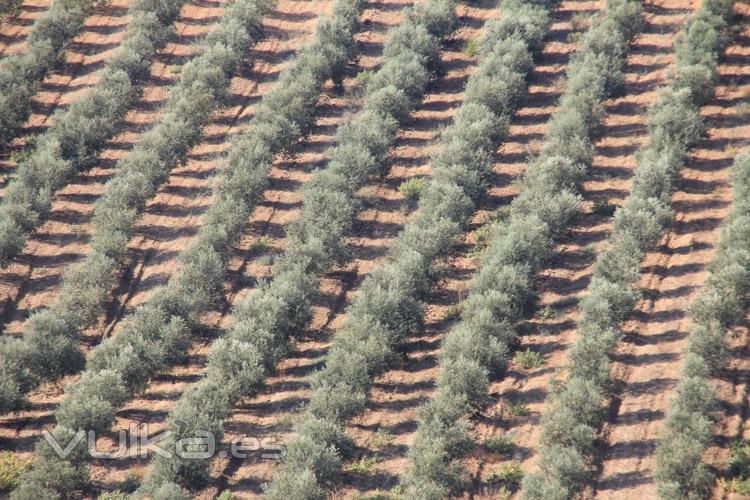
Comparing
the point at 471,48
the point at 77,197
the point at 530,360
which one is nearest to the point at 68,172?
the point at 77,197

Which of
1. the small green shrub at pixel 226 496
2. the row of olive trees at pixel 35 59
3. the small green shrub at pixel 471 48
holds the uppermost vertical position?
the small green shrub at pixel 471 48

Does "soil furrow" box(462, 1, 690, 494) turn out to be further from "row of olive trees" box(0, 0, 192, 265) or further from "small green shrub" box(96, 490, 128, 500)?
"row of olive trees" box(0, 0, 192, 265)

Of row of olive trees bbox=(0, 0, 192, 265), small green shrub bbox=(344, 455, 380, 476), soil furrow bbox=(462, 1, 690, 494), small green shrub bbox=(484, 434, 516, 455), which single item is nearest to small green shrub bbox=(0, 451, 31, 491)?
row of olive trees bbox=(0, 0, 192, 265)

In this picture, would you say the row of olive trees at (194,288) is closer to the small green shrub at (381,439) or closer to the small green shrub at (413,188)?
the small green shrub at (381,439)


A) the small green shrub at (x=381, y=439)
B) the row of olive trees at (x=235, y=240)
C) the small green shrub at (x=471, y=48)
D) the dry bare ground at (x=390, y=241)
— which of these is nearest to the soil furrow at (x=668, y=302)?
the dry bare ground at (x=390, y=241)

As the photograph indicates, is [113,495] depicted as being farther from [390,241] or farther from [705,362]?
[705,362]
